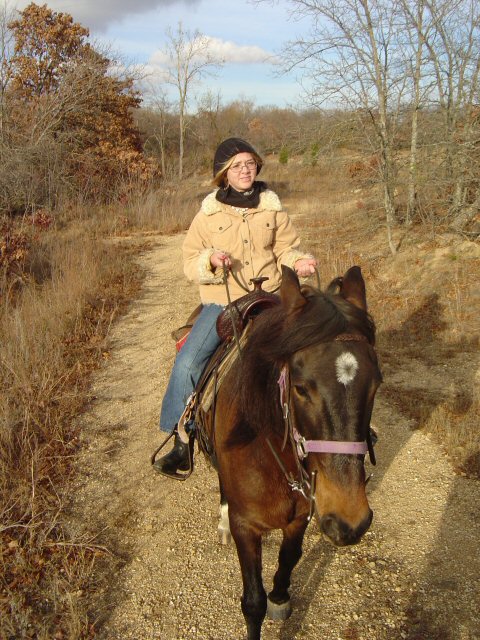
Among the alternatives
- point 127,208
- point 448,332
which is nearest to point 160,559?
point 448,332

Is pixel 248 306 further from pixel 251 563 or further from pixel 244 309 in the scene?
pixel 251 563

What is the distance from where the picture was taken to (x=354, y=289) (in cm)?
220

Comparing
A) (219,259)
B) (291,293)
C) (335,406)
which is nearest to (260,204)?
(219,259)

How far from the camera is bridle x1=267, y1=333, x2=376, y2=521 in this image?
173 cm

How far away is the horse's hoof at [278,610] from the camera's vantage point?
9.63 ft

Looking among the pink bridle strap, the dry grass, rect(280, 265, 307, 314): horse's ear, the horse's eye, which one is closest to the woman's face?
rect(280, 265, 307, 314): horse's ear

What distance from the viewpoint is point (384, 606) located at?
3027 millimetres

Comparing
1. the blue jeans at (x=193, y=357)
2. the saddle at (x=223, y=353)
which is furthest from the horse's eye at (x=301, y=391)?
the blue jeans at (x=193, y=357)

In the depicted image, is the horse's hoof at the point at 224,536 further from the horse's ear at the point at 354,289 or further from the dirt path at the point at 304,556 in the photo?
the horse's ear at the point at 354,289

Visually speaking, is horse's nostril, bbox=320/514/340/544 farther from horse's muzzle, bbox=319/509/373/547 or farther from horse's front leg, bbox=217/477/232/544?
horse's front leg, bbox=217/477/232/544

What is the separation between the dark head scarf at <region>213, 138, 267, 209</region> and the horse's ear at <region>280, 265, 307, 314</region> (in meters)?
1.56

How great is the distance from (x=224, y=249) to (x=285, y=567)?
2089mm

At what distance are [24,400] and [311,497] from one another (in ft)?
12.4

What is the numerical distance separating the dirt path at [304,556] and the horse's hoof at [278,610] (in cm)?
7
